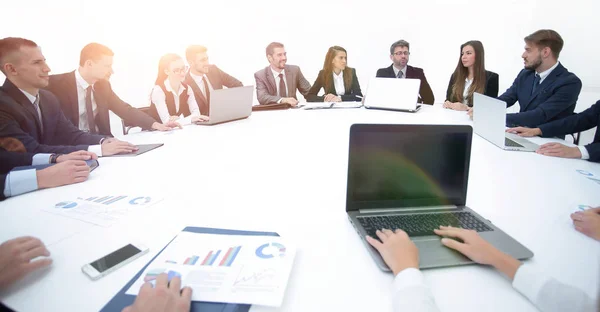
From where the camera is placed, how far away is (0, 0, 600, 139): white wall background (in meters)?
3.64

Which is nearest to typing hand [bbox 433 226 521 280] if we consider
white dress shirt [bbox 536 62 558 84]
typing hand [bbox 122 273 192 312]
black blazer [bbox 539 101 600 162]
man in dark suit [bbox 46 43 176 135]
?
typing hand [bbox 122 273 192 312]

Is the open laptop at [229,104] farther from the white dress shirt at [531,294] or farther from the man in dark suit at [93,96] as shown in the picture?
the white dress shirt at [531,294]

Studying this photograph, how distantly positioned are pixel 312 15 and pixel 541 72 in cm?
326

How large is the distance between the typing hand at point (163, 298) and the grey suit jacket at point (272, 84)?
3029 millimetres

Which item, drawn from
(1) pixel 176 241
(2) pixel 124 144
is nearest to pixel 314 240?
(1) pixel 176 241

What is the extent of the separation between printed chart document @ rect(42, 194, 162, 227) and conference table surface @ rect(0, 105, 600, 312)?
3 cm

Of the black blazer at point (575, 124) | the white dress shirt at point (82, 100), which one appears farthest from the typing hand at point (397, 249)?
the white dress shirt at point (82, 100)

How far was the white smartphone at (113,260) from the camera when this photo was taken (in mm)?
759

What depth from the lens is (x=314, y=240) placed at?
89cm

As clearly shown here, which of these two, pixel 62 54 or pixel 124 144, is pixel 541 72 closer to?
pixel 124 144

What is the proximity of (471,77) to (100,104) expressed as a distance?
3.64m

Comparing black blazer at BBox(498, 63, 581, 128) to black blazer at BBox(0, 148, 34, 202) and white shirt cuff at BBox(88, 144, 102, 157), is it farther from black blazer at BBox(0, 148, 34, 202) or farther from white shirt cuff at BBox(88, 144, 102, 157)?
black blazer at BBox(0, 148, 34, 202)

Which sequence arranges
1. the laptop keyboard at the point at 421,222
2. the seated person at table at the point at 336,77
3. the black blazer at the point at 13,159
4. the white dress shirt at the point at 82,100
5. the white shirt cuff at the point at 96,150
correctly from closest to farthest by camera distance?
the laptop keyboard at the point at 421,222
the black blazer at the point at 13,159
the white shirt cuff at the point at 96,150
the white dress shirt at the point at 82,100
the seated person at table at the point at 336,77

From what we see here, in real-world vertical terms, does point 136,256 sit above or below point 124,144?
below
